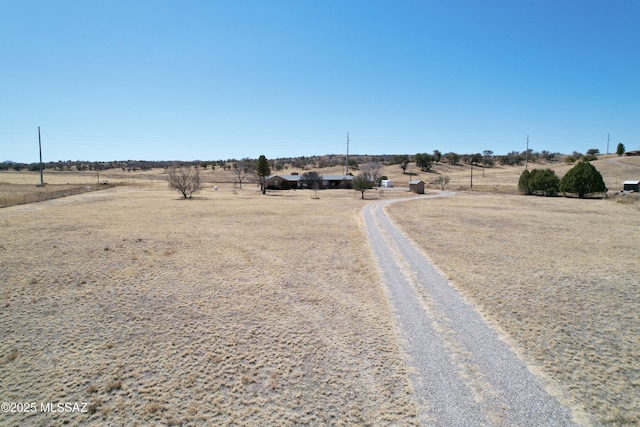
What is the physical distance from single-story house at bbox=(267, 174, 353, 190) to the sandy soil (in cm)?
5714

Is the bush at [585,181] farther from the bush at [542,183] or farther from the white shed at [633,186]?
the white shed at [633,186]

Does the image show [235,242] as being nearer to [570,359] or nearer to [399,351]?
[399,351]

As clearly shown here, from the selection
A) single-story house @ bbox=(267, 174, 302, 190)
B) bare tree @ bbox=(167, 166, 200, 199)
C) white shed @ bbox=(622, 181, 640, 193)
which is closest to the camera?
bare tree @ bbox=(167, 166, 200, 199)

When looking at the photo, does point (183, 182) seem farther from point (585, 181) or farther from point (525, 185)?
point (585, 181)

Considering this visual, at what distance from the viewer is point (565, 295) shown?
1238cm

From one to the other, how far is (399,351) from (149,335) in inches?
267

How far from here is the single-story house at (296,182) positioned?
80.9 meters

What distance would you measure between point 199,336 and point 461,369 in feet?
22.1

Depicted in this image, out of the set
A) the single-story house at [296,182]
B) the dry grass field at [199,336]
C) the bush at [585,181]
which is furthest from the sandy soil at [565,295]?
the single-story house at [296,182]

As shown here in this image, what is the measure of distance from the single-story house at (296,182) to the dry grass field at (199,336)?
61.9 m

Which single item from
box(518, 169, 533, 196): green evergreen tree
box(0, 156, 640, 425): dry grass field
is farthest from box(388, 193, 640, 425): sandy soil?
box(518, 169, 533, 196): green evergreen tree

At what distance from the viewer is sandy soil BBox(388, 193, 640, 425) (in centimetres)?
730

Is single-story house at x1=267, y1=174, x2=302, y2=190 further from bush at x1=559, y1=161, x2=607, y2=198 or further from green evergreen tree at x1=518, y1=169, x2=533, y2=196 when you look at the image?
bush at x1=559, y1=161, x2=607, y2=198

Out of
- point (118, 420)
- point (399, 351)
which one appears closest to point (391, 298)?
point (399, 351)
